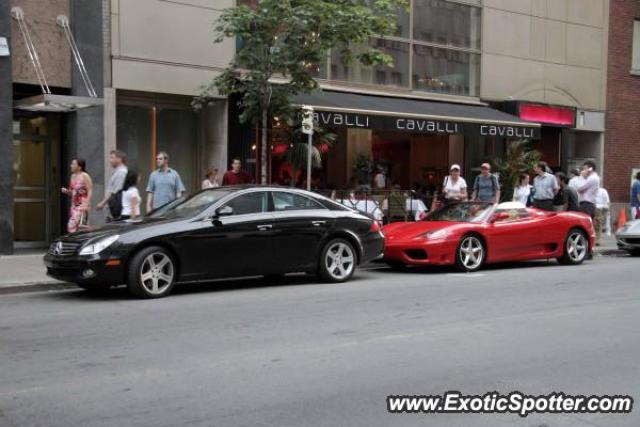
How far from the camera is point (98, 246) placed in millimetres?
8867

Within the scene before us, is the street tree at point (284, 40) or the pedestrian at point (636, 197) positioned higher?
the street tree at point (284, 40)

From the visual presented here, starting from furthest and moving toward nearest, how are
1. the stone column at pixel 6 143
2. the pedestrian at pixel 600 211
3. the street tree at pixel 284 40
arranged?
the pedestrian at pixel 600 211
the stone column at pixel 6 143
the street tree at pixel 284 40

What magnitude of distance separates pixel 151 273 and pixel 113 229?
720 mm

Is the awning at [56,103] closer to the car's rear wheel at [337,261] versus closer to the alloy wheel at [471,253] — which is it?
the car's rear wheel at [337,261]

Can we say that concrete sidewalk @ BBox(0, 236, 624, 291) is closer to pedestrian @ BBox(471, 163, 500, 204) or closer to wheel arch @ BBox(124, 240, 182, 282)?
wheel arch @ BBox(124, 240, 182, 282)

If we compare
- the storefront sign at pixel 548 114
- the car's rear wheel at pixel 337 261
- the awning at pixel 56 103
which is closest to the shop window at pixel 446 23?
the storefront sign at pixel 548 114

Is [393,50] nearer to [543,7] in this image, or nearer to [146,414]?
[543,7]

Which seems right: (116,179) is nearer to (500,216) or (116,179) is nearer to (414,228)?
(414,228)

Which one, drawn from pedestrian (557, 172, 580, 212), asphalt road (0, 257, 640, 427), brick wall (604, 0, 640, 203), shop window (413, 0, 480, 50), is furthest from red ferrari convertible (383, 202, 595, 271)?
brick wall (604, 0, 640, 203)

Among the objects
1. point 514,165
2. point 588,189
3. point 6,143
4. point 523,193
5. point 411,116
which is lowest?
point 523,193

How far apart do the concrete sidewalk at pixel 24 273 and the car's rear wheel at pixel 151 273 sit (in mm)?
2011

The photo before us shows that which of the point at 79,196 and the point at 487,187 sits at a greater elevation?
the point at 487,187

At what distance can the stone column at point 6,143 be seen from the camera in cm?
1321

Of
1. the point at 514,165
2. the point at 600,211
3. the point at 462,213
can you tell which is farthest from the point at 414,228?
the point at 600,211
